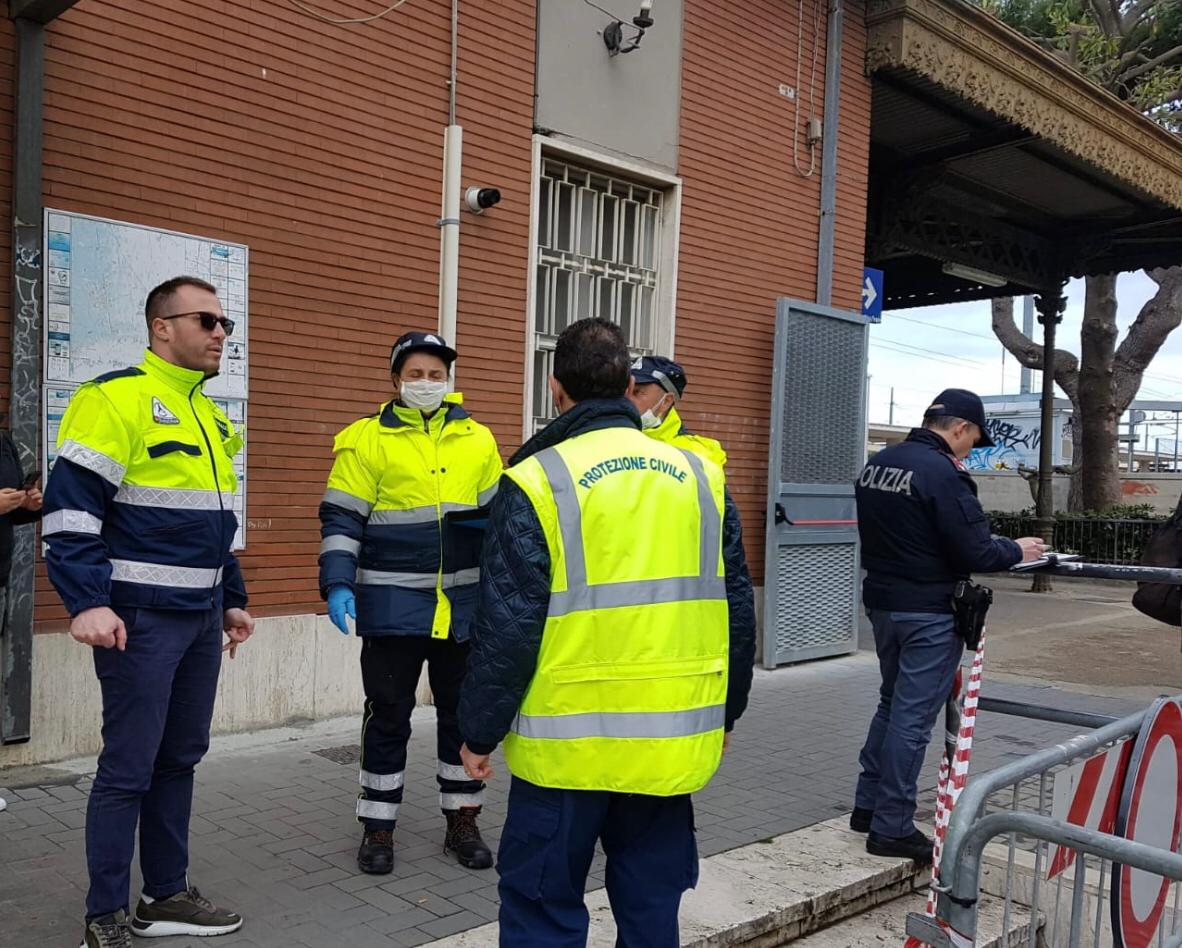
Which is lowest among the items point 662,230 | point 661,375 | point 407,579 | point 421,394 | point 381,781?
point 381,781

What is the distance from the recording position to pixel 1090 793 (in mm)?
2957

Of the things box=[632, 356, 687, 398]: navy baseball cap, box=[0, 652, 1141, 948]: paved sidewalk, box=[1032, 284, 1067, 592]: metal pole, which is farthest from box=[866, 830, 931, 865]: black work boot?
box=[1032, 284, 1067, 592]: metal pole

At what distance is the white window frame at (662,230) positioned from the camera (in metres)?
6.85

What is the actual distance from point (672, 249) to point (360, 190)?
256 cm

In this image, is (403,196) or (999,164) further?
(999,164)

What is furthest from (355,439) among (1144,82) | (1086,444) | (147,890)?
(1086,444)

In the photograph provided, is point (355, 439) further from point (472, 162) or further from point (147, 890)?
point (472, 162)

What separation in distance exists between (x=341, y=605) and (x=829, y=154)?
21.8ft

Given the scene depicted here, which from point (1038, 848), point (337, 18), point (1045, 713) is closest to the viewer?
point (1038, 848)

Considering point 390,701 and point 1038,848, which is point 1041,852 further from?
point 390,701

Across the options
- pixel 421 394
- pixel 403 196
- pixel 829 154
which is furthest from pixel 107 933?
pixel 829 154

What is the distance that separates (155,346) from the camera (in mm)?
3215

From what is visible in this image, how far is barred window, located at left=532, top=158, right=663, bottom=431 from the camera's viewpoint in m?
7.16

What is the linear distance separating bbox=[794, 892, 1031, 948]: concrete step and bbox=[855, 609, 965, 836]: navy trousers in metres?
0.31
